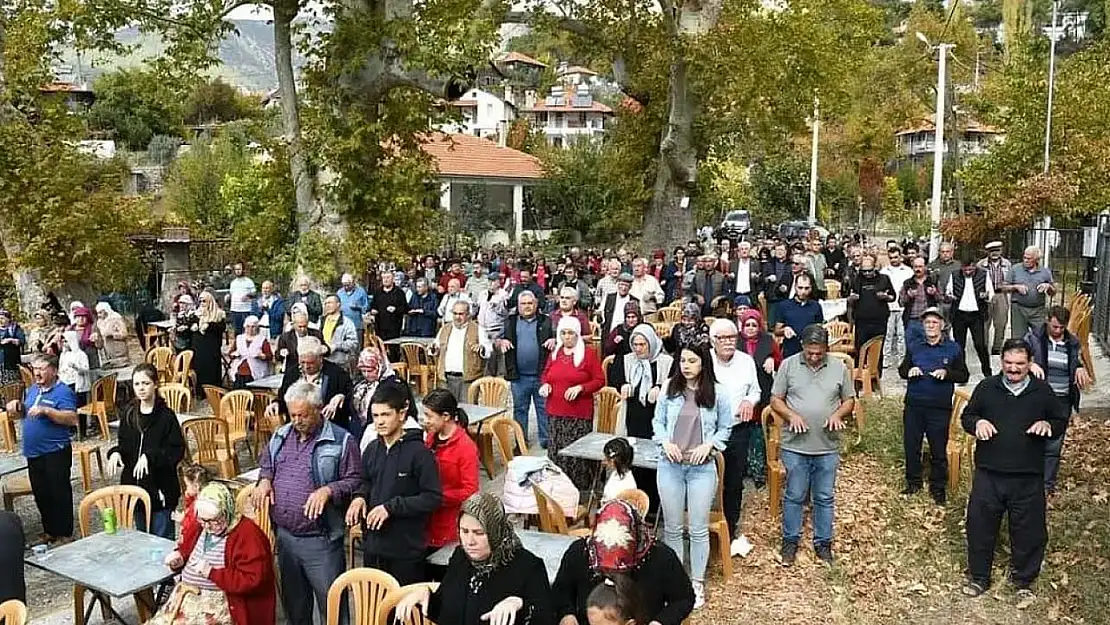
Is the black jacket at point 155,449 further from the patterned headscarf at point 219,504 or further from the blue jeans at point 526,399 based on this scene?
the blue jeans at point 526,399

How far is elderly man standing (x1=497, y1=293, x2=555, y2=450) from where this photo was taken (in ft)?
28.0

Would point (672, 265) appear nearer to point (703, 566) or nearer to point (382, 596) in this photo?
point (703, 566)

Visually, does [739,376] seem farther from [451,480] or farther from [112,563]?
[112,563]

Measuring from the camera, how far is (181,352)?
38.0 feet

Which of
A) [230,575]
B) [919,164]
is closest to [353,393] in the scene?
[230,575]

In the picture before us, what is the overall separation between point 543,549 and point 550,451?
8.50 ft

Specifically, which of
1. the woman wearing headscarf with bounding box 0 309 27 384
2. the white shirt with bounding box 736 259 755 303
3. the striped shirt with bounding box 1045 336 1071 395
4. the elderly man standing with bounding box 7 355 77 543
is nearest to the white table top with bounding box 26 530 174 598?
the elderly man standing with bounding box 7 355 77 543

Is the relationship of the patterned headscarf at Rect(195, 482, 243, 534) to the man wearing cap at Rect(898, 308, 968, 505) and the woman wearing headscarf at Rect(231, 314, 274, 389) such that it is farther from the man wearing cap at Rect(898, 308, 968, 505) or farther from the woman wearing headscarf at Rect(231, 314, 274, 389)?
the woman wearing headscarf at Rect(231, 314, 274, 389)

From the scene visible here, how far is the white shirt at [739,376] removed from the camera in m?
5.93

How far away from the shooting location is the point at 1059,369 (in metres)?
7.03

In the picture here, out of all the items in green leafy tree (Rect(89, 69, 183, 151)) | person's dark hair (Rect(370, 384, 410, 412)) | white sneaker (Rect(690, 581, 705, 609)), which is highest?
green leafy tree (Rect(89, 69, 183, 151))

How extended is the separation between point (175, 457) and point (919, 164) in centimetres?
5206

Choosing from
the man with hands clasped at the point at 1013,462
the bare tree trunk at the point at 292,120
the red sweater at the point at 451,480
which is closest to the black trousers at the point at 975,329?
the man with hands clasped at the point at 1013,462

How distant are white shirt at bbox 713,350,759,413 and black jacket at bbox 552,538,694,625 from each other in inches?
85.9
